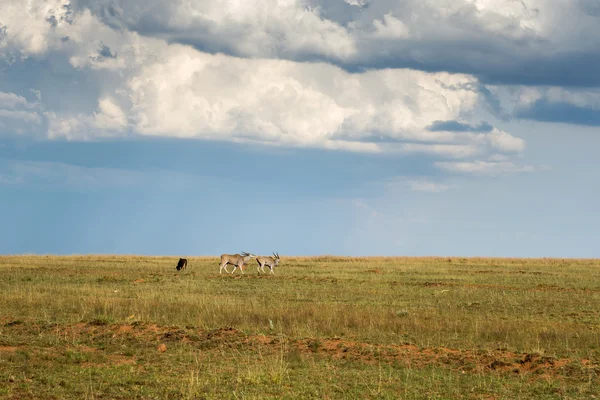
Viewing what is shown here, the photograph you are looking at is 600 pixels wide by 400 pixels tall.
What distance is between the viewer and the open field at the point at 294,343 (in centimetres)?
1248

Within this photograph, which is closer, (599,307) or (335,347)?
(335,347)

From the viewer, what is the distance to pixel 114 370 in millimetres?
13625

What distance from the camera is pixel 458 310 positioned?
2498 cm

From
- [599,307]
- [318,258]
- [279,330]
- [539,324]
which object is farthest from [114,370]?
[318,258]

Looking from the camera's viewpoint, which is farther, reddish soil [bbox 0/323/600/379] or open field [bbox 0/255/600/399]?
reddish soil [bbox 0/323/600/379]

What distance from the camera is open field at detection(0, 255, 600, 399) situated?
1248 centimetres

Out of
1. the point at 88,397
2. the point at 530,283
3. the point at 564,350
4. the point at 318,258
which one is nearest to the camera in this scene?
the point at 88,397

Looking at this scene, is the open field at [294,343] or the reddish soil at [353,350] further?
the reddish soil at [353,350]

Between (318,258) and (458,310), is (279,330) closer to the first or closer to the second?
(458,310)

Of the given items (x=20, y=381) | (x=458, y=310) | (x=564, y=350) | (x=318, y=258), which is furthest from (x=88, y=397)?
(x=318, y=258)

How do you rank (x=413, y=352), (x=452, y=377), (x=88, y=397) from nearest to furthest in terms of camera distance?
(x=88, y=397), (x=452, y=377), (x=413, y=352)

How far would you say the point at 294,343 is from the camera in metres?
16.7

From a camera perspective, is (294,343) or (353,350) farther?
(294,343)

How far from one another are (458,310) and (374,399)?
1408 centimetres
